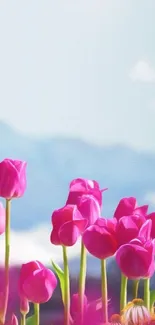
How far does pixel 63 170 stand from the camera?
1271 millimetres

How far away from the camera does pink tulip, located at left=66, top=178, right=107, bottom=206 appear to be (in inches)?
47.7

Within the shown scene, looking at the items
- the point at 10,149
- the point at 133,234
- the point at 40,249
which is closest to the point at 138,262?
the point at 133,234

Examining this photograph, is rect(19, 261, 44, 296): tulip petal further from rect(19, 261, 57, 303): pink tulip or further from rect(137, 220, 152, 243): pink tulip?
rect(137, 220, 152, 243): pink tulip

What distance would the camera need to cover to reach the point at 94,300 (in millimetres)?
1245

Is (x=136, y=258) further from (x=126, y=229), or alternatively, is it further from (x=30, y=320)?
(x=30, y=320)

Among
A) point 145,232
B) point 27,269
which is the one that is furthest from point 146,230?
point 27,269

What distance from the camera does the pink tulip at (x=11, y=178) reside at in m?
1.19

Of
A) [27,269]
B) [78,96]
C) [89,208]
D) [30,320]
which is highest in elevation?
[78,96]

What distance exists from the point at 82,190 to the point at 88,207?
0.12ft

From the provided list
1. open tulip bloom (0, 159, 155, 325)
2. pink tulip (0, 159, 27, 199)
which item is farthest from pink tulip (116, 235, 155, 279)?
pink tulip (0, 159, 27, 199)

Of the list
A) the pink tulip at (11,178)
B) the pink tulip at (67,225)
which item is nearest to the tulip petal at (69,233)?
the pink tulip at (67,225)

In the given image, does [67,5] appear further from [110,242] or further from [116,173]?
[110,242]

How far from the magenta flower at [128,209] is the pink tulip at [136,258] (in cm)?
8

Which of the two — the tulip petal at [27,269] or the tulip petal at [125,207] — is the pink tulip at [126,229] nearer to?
the tulip petal at [125,207]
